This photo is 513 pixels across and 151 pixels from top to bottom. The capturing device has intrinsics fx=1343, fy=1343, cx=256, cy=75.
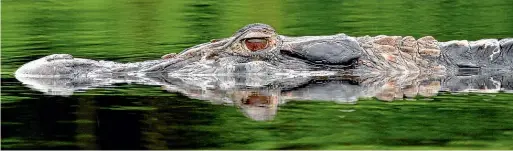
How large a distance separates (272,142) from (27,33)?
52.0 ft

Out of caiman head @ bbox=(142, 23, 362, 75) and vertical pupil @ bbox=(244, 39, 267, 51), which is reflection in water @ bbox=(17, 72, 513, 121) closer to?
caiman head @ bbox=(142, 23, 362, 75)

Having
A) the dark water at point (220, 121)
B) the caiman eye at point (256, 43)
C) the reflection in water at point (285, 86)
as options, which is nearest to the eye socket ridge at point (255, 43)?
the caiman eye at point (256, 43)

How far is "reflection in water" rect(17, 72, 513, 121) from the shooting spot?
449 inches

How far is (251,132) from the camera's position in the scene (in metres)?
9.14

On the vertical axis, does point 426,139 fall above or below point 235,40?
below

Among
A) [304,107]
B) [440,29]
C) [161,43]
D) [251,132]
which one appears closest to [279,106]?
[304,107]

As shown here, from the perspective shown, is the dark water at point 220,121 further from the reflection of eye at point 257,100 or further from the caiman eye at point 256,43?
the caiman eye at point 256,43

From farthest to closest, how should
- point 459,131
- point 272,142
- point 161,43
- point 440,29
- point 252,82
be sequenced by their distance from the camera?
point 440,29, point 161,43, point 252,82, point 459,131, point 272,142

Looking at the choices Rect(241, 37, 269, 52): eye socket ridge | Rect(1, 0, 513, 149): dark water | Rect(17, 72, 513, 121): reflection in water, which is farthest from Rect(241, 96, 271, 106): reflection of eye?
Rect(241, 37, 269, 52): eye socket ridge

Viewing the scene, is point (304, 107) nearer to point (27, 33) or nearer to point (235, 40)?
point (235, 40)

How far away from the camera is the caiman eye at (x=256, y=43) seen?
1369cm

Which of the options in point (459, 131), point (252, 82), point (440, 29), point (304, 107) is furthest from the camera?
point (440, 29)

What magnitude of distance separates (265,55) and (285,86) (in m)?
1.26

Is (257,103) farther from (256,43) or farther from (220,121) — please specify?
(256,43)
